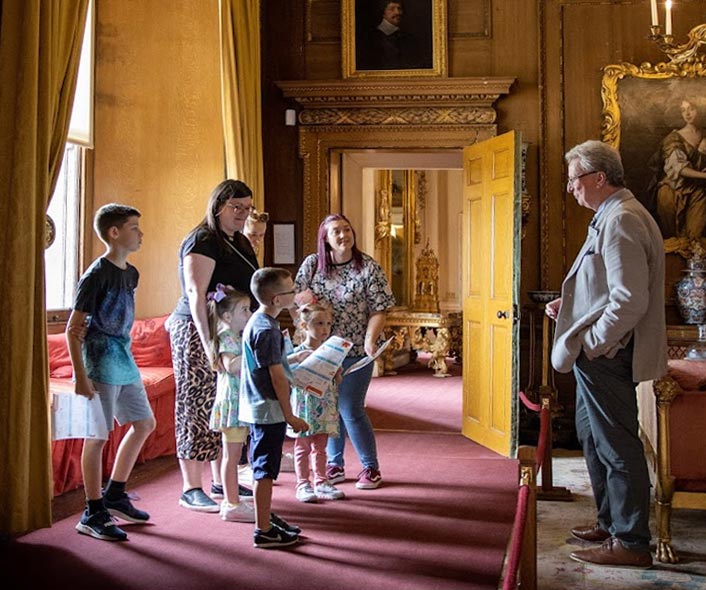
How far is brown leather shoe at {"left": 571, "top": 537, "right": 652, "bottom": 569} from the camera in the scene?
11.1ft

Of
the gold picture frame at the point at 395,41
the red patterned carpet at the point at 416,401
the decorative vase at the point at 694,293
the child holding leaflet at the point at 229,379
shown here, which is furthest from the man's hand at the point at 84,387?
the decorative vase at the point at 694,293

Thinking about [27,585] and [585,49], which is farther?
[585,49]

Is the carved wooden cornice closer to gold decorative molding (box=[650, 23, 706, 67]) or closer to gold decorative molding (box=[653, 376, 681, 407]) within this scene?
gold decorative molding (box=[650, 23, 706, 67])

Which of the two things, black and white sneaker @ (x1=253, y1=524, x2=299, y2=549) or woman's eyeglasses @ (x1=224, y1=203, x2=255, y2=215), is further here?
woman's eyeglasses @ (x1=224, y1=203, x2=255, y2=215)

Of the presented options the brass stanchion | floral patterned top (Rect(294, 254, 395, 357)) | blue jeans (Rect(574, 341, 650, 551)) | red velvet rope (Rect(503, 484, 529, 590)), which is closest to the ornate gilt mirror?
the brass stanchion

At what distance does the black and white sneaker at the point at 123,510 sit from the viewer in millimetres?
3902

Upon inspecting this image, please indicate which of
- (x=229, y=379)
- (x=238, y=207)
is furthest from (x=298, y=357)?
(x=238, y=207)

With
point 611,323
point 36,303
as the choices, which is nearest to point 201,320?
point 36,303

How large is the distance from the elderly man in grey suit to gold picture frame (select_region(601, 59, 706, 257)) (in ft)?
10.7

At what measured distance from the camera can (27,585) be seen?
10.3 feet

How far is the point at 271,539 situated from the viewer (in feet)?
11.7

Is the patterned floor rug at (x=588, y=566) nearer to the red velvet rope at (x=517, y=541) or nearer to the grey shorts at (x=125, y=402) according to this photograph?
the red velvet rope at (x=517, y=541)

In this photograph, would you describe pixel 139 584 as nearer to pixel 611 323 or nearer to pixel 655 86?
pixel 611 323

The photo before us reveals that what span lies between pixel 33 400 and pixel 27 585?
0.91 meters
